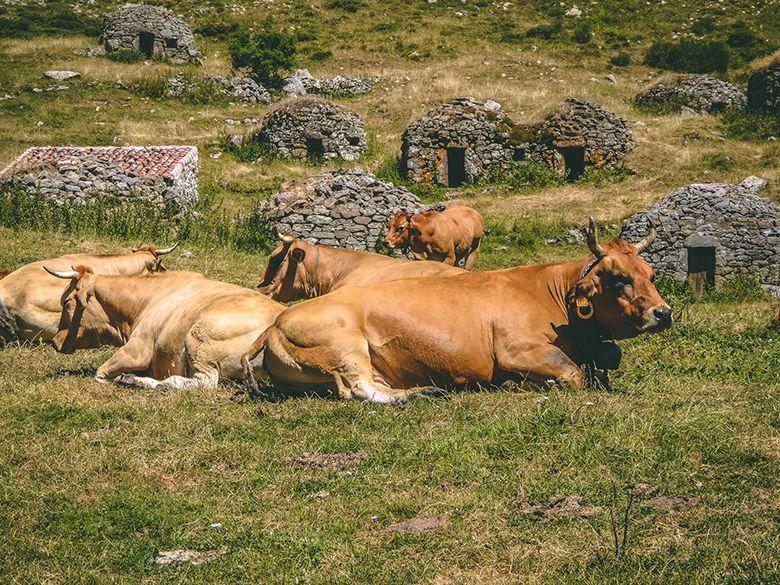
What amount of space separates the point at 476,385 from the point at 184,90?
37.0m

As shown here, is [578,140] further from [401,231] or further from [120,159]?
[120,159]

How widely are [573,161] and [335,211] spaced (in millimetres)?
14862

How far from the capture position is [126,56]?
48.2 m

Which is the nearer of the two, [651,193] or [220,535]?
[220,535]

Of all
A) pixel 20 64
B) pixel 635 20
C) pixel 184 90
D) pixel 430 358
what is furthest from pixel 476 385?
pixel 635 20

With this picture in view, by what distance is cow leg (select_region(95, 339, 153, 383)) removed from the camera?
10.5 metres

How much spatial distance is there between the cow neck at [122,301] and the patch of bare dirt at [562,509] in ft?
22.3

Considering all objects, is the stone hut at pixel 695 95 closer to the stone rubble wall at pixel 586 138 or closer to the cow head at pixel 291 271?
the stone rubble wall at pixel 586 138

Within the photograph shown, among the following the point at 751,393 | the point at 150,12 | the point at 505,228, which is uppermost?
the point at 150,12

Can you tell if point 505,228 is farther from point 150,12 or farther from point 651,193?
point 150,12

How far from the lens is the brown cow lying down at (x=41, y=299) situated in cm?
1284

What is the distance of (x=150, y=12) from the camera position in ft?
169

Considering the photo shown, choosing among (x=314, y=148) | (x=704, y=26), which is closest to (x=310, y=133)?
(x=314, y=148)

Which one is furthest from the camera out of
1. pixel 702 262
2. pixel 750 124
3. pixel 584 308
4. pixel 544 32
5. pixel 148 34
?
pixel 544 32
